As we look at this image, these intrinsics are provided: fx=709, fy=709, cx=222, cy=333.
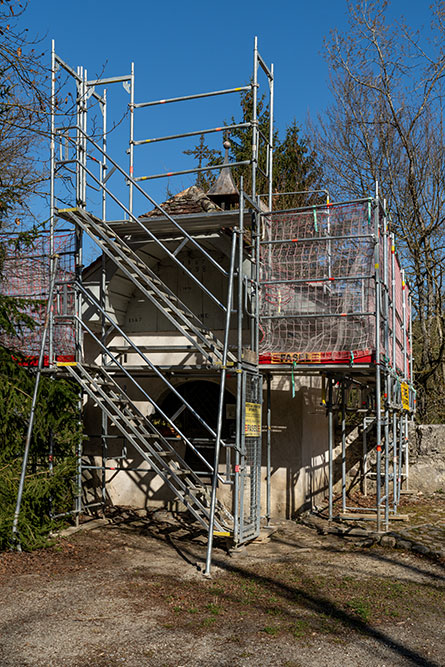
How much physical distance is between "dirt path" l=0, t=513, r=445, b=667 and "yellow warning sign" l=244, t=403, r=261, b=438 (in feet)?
5.28

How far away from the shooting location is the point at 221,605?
7.20 m

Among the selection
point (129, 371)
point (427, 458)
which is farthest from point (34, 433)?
point (427, 458)

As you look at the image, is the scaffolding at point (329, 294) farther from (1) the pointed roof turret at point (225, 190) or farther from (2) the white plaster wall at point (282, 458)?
(1) the pointed roof turret at point (225, 190)

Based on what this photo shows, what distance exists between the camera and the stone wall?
51.4ft

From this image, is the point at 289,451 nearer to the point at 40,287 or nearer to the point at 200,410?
the point at 200,410

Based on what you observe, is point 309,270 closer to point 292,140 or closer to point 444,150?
point 444,150

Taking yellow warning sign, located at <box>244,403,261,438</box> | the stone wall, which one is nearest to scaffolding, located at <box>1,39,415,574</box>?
yellow warning sign, located at <box>244,403,261,438</box>

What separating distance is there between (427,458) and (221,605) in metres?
9.76

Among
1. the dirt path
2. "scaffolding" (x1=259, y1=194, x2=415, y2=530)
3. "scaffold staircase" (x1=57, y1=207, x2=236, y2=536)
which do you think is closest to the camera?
the dirt path

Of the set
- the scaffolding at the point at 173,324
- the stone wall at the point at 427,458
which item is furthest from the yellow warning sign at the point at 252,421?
the stone wall at the point at 427,458

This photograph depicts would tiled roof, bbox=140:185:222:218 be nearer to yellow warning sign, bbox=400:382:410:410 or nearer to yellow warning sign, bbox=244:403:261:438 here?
yellow warning sign, bbox=244:403:261:438

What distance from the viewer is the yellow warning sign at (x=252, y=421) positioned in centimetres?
997

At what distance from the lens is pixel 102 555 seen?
9.55 meters

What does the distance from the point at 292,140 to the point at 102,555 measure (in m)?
20.7
